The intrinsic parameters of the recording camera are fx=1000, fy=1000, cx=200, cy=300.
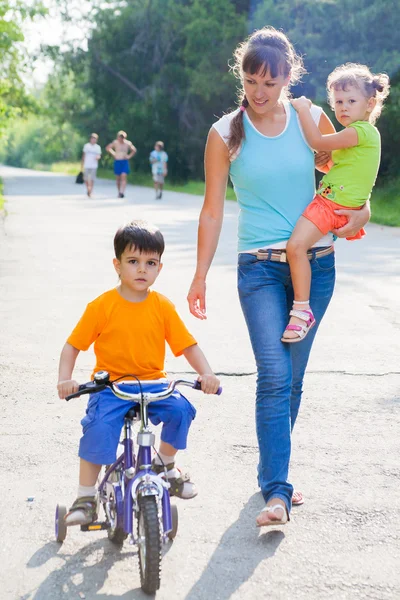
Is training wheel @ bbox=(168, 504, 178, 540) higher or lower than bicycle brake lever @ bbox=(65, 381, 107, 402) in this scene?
lower

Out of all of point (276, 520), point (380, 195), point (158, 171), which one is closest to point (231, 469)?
point (276, 520)

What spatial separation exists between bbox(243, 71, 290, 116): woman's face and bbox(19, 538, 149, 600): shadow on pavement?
1.88 metres

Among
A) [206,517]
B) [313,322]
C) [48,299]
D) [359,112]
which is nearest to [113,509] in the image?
[206,517]

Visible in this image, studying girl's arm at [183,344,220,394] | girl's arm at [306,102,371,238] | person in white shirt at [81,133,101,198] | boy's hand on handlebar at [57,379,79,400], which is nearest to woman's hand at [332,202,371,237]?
girl's arm at [306,102,371,238]

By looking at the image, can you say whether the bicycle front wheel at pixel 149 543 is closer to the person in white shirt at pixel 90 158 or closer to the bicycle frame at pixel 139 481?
the bicycle frame at pixel 139 481

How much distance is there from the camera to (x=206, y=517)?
430cm

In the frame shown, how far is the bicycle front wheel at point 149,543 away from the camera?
11.1 feet

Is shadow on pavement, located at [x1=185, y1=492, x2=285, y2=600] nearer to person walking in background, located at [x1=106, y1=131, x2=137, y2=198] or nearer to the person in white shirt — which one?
the person in white shirt

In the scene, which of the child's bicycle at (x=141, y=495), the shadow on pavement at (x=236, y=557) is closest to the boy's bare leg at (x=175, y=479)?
the child's bicycle at (x=141, y=495)

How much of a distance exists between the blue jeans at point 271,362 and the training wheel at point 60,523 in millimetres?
842

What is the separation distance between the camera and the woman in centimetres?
415

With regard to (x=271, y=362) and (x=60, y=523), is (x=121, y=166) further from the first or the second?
(x=60, y=523)

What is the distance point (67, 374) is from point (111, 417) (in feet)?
0.77

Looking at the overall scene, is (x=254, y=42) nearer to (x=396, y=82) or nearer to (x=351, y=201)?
(x=351, y=201)
